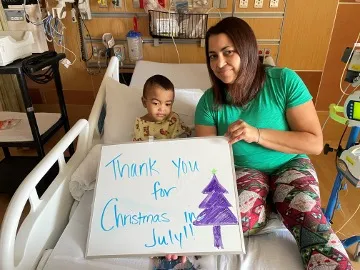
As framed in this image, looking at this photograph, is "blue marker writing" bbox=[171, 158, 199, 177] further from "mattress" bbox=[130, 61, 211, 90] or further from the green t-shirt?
"mattress" bbox=[130, 61, 211, 90]

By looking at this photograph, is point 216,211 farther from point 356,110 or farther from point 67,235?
point 356,110

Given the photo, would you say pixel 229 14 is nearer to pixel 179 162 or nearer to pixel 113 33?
pixel 113 33

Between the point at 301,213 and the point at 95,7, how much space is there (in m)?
2.13

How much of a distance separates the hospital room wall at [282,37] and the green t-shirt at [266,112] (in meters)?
1.24

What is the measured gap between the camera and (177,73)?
2250 mm

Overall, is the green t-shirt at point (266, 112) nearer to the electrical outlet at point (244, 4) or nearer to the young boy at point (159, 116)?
the young boy at point (159, 116)

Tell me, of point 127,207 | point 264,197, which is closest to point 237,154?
point 264,197

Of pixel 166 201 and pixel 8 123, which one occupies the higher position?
pixel 166 201

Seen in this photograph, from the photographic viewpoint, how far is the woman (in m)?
1.11

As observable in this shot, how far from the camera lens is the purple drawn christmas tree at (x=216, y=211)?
993 mm

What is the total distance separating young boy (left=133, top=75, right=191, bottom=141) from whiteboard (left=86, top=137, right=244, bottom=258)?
29 cm

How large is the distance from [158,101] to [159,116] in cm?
8

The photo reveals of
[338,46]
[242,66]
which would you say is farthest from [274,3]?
[242,66]

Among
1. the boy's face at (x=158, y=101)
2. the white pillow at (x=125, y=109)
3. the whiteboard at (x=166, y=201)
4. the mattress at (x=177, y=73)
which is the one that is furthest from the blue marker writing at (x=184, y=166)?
the mattress at (x=177, y=73)
